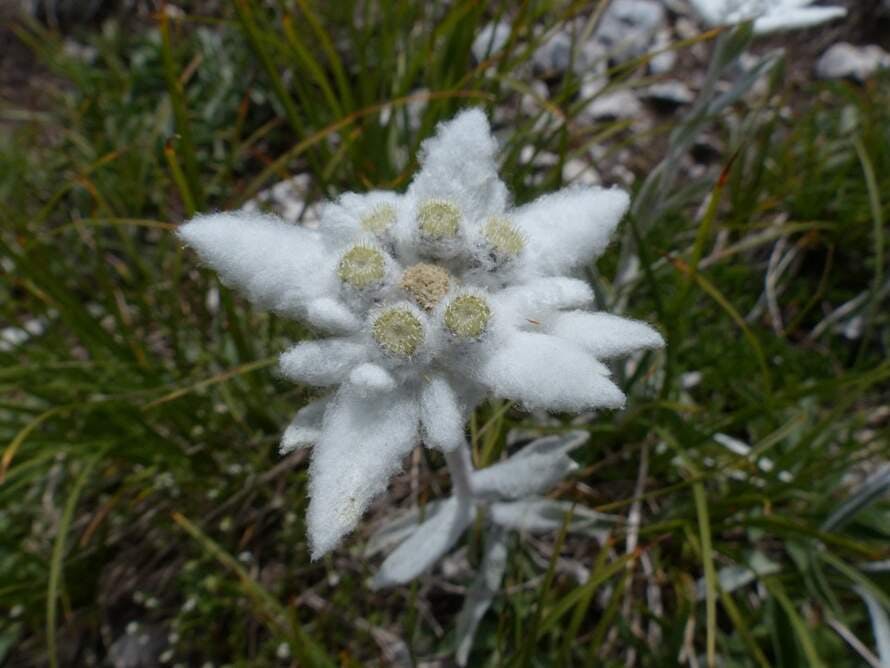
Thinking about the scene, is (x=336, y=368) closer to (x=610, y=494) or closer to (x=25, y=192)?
(x=610, y=494)

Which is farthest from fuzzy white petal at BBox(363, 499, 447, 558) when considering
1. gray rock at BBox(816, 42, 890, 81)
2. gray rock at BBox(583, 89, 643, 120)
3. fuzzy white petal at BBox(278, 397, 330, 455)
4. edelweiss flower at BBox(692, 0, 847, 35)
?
gray rock at BBox(816, 42, 890, 81)

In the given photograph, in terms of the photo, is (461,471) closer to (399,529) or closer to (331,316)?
(399,529)

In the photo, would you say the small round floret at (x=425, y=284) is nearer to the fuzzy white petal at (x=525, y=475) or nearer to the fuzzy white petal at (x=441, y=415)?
the fuzzy white petal at (x=441, y=415)

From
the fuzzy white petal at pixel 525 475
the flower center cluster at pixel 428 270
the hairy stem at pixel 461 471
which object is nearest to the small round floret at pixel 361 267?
the flower center cluster at pixel 428 270

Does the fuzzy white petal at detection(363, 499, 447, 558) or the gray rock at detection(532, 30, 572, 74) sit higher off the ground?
the gray rock at detection(532, 30, 572, 74)

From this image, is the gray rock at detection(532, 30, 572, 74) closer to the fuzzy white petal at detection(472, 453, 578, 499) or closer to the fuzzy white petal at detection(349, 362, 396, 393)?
the fuzzy white petal at detection(472, 453, 578, 499)

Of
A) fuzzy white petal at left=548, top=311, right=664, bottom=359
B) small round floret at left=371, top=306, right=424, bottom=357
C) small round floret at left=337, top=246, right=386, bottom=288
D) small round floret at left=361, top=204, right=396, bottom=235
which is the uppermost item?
small round floret at left=361, top=204, right=396, bottom=235

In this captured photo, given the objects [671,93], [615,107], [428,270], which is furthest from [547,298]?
[671,93]
